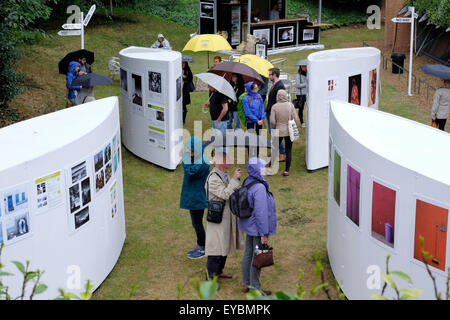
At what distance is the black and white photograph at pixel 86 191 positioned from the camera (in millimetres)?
8047

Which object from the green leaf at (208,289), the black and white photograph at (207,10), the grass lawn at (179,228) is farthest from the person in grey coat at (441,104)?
the black and white photograph at (207,10)

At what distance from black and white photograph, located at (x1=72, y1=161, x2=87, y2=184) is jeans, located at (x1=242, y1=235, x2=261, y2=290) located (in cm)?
203

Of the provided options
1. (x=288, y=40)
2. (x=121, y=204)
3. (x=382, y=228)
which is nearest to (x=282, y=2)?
(x=288, y=40)

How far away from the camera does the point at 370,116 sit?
9148 mm

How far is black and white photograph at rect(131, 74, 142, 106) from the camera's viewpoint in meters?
13.5

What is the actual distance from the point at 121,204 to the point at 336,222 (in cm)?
307

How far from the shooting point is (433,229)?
6.55 m

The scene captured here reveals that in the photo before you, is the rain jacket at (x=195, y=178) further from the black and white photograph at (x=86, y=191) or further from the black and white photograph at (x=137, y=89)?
the black and white photograph at (x=137, y=89)

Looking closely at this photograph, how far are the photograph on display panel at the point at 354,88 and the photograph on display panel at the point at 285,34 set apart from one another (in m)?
15.1

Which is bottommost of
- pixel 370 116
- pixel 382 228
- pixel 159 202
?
pixel 159 202

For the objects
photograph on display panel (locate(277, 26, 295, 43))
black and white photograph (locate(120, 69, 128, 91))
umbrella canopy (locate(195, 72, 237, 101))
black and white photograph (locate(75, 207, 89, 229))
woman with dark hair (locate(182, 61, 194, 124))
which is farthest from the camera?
photograph on display panel (locate(277, 26, 295, 43))

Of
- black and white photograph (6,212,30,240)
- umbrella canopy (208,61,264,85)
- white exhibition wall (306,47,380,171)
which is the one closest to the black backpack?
black and white photograph (6,212,30,240)

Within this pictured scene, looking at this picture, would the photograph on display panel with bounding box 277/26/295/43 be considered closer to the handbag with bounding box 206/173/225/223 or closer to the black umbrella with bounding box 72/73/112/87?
the black umbrella with bounding box 72/73/112/87
